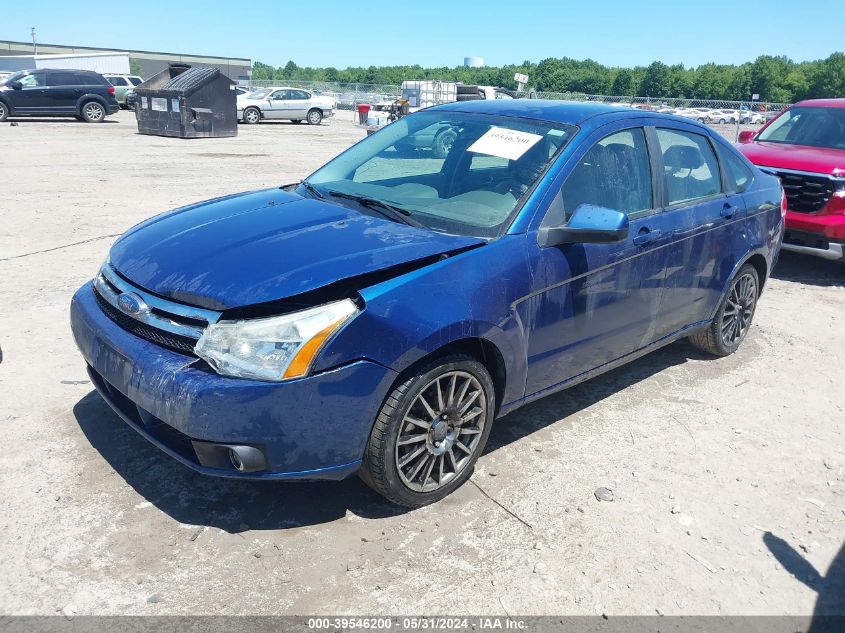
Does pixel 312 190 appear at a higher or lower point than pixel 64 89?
lower

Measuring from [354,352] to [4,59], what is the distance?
75.2 meters

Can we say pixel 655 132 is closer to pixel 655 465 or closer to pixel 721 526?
pixel 655 465

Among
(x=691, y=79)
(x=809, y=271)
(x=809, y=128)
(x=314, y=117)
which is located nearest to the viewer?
(x=809, y=271)

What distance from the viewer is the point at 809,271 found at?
824cm

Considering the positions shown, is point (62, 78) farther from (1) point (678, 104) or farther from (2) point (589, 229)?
(1) point (678, 104)

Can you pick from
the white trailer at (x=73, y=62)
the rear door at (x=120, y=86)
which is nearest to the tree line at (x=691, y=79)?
the white trailer at (x=73, y=62)

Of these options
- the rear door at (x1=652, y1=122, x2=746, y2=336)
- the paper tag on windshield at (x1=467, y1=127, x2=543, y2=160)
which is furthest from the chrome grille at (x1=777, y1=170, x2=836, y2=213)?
the paper tag on windshield at (x1=467, y1=127, x2=543, y2=160)

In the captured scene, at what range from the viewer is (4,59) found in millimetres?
63719

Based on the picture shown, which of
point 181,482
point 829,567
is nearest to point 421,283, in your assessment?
point 181,482

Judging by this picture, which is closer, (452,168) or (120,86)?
(452,168)

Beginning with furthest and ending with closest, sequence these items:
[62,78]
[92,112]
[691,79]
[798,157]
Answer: [691,79] < [92,112] < [62,78] < [798,157]

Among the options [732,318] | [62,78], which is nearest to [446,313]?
[732,318]

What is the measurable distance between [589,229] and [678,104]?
39.0 meters

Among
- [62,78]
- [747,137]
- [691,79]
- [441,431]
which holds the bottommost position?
[441,431]
